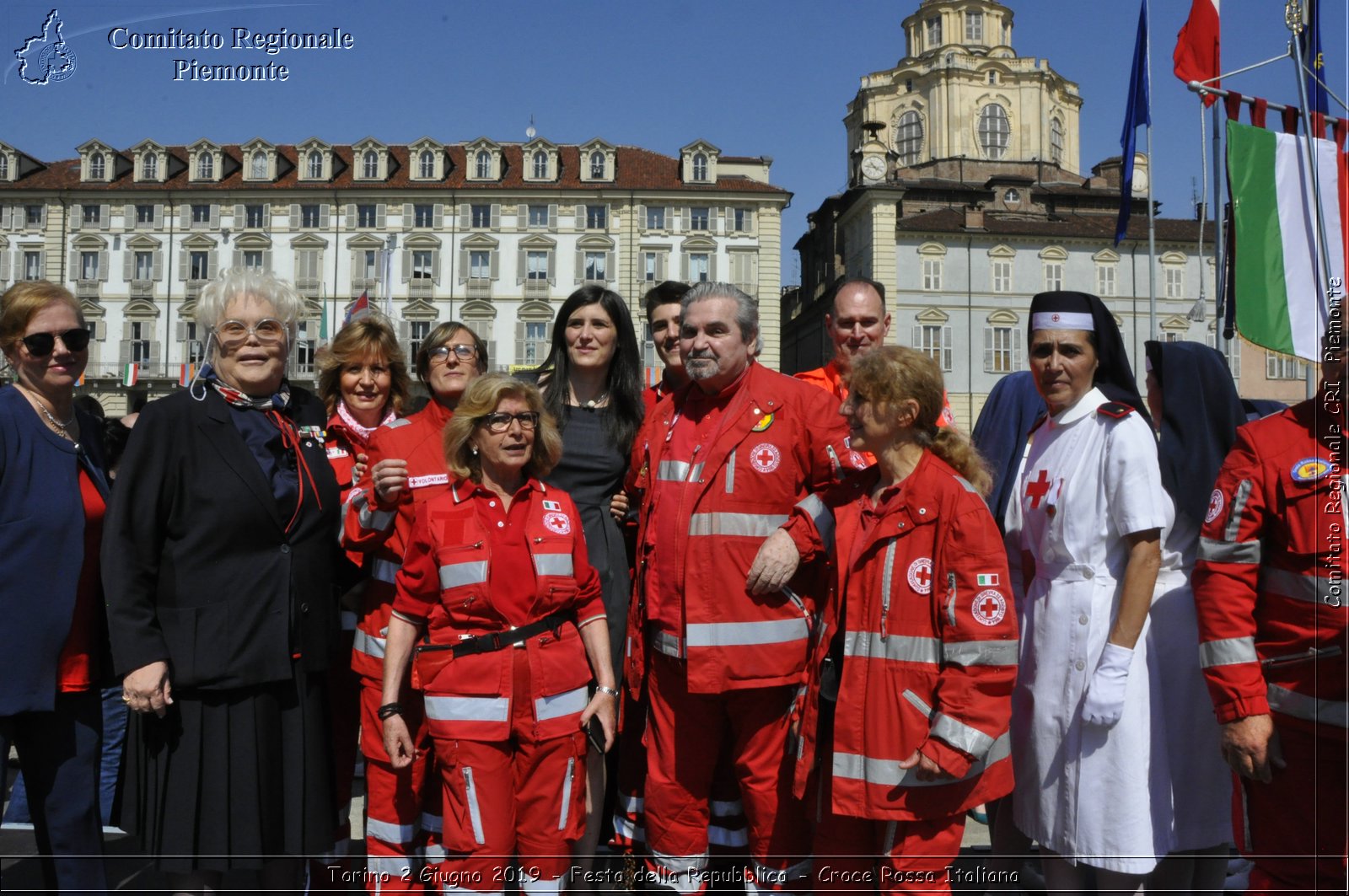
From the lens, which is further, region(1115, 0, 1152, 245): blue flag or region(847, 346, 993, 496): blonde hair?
region(1115, 0, 1152, 245): blue flag

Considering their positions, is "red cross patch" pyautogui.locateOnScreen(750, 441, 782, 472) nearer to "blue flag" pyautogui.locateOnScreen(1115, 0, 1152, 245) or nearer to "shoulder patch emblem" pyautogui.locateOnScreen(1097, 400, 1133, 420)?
"shoulder patch emblem" pyautogui.locateOnScreen(1097, 400, 1133, 420)

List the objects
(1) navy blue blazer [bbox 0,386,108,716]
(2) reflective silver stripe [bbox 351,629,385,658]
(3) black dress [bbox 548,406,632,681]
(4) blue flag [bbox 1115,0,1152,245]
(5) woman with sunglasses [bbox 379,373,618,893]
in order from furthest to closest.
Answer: (4) blue flag [bbox 1115,0,1152,245], (3) black dress [bbox 548,406,632,681], (2) reflective silver stripe [bbox 351,629,385,658], (5) woman with sunglasses [bbox 379,373,618,893], (1) navy blue blazer [bbox 0,386,108,716]

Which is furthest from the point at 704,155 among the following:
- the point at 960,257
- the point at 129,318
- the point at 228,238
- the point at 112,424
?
the point at 112,424

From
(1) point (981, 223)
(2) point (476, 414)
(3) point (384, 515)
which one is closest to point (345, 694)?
(3) point (384, 515)

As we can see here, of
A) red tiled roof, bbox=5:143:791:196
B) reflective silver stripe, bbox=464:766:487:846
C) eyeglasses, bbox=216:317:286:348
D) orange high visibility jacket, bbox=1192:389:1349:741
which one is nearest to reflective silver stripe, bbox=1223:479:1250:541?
orange high visibility jacket, bbox=1192:389:1349:741

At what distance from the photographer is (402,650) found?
11.6 feet

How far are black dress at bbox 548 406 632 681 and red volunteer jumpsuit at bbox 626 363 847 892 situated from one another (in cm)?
36

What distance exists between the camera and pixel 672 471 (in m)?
3.83

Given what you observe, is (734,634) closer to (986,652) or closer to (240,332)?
(986,652)

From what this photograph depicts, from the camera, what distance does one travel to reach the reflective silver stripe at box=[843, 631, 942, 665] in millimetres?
3162

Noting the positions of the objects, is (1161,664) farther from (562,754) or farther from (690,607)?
(562,754)

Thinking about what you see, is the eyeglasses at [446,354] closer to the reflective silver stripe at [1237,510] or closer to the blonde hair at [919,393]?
the blonde hair at [919,393]

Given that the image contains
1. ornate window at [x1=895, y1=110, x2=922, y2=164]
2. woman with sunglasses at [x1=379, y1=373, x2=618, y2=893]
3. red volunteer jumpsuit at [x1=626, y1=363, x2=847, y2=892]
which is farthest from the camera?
ornate window at [x1=895, y1=110, x2=922, y2=164]

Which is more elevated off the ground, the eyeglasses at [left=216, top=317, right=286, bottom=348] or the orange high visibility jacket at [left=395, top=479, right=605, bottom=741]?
the eyeglasses at [left=216, top=317, right=286, bottom=348]
